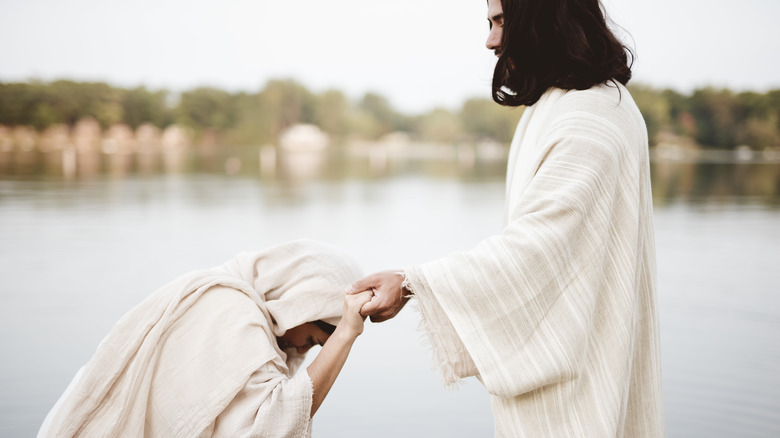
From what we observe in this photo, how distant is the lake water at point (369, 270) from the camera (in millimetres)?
4535

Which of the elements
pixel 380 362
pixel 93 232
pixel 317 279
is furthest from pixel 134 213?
pixel 317 279

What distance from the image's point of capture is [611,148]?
2102 millimetres

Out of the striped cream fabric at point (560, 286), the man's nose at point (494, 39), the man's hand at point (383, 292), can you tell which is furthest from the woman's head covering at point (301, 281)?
the man's nose at point (494, 39)

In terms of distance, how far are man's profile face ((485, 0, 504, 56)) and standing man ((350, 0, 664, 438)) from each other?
6cm

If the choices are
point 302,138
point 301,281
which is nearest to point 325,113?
point 302,138

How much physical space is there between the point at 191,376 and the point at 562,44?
1.53m

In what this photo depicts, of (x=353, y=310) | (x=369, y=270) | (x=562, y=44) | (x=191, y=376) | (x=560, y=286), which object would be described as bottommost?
(x=369, y=270)

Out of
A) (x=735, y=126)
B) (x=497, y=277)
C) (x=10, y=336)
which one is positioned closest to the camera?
(x=497, y=277)

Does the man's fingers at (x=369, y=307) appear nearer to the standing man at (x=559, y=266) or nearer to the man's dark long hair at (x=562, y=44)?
the standing man at (x=559, y=266)

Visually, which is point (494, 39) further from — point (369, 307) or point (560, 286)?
point (369, 307)

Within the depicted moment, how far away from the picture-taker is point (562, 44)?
2.24 metres

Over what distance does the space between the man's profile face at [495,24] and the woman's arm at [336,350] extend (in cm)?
91

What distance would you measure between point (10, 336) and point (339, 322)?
173 inches

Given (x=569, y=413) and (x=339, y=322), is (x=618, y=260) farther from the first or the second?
(x=339, y=322)
